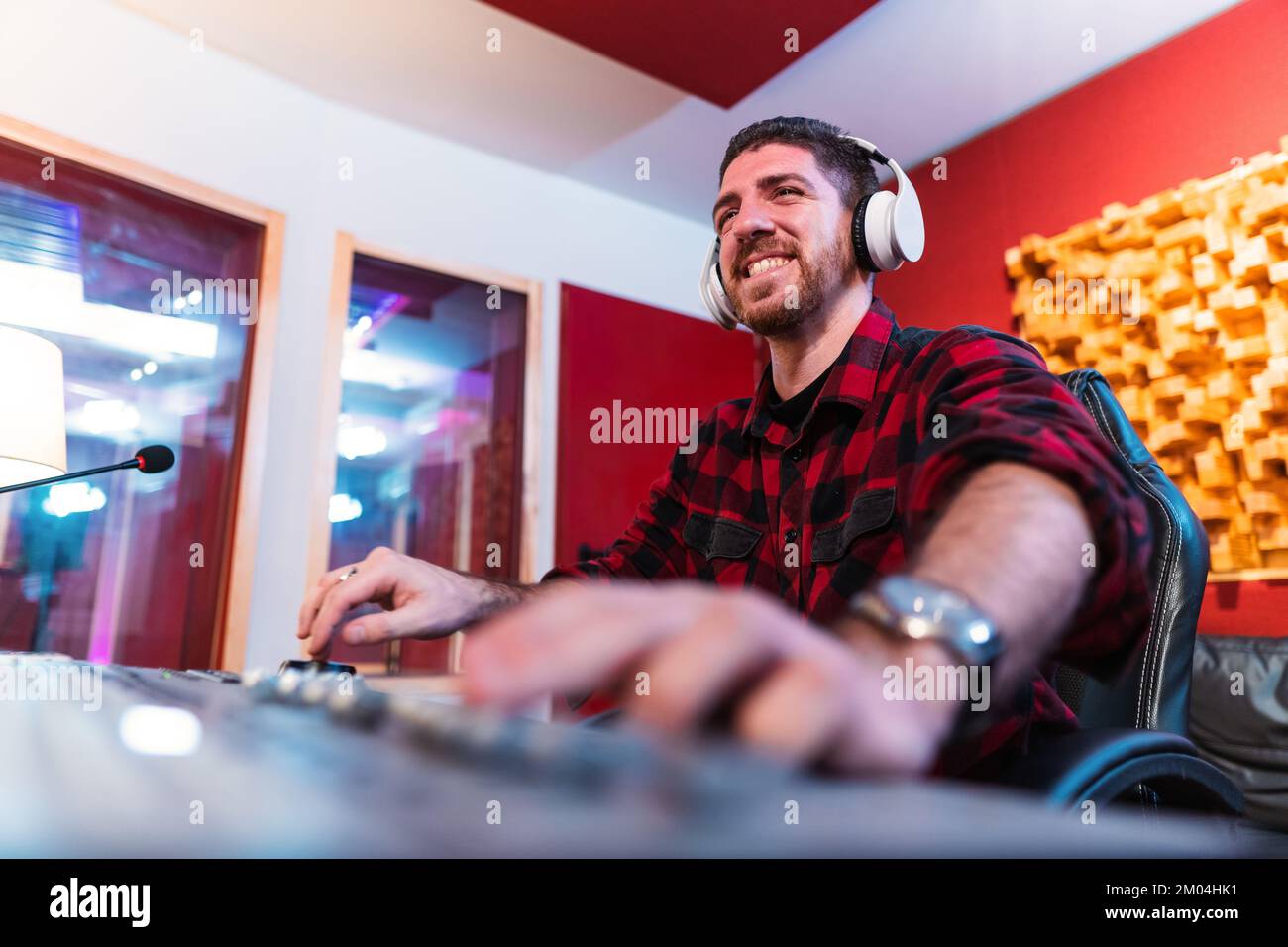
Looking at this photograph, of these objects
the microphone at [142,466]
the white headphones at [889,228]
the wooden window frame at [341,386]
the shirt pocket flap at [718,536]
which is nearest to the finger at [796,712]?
the shirt pocket flap at [718,536]

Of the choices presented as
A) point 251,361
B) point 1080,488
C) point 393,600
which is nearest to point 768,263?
point 393,600

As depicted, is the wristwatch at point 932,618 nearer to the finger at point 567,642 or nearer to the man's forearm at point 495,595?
the finger at point 567,642

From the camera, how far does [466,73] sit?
9.99 ft

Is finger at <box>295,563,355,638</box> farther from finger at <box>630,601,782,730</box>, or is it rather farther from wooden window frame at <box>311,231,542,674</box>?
wooden window frame at <box>311,231,542,674</box>

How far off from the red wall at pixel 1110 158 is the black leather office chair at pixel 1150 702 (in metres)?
1.65

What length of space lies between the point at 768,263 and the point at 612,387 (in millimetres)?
2284

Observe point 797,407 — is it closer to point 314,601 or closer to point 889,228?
point 889,228

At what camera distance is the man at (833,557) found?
0.90 feet

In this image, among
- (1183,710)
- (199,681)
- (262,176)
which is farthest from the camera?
(262,176)

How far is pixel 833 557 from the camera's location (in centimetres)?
107

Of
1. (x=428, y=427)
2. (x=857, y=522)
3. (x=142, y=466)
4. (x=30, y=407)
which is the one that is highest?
(x=428, y=427)
